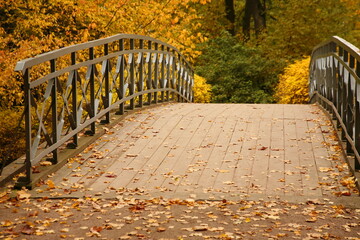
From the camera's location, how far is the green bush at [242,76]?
74.4 ft

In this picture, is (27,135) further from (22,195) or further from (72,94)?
(72,94)

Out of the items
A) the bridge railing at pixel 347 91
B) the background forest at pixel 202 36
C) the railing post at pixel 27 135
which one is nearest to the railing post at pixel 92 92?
the railing post at pixel 27 135

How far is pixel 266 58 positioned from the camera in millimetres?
24750

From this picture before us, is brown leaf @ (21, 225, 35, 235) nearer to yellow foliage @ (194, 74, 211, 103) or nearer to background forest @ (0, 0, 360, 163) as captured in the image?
background forest @ (0, 0, 360, 163)

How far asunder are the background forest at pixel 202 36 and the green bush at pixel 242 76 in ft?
0.13

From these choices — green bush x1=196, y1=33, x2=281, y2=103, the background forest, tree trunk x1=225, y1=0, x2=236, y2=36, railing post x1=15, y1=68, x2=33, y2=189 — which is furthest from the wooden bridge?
tree trunk x1=225, y1=0, x2=236, y2=36

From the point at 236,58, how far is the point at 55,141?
703 inches

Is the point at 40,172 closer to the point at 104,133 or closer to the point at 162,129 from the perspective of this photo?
the point at 104,133

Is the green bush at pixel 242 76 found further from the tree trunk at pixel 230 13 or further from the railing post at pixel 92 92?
the railing post at pixel 92 92

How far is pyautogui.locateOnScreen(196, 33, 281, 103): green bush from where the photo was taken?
22.7 metres

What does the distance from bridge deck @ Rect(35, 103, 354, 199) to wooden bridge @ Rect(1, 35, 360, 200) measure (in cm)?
1

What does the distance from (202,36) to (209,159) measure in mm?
15332

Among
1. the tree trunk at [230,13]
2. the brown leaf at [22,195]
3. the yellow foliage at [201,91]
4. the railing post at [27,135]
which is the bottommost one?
the yellow foliage at [201,91]

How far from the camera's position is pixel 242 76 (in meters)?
23.6
